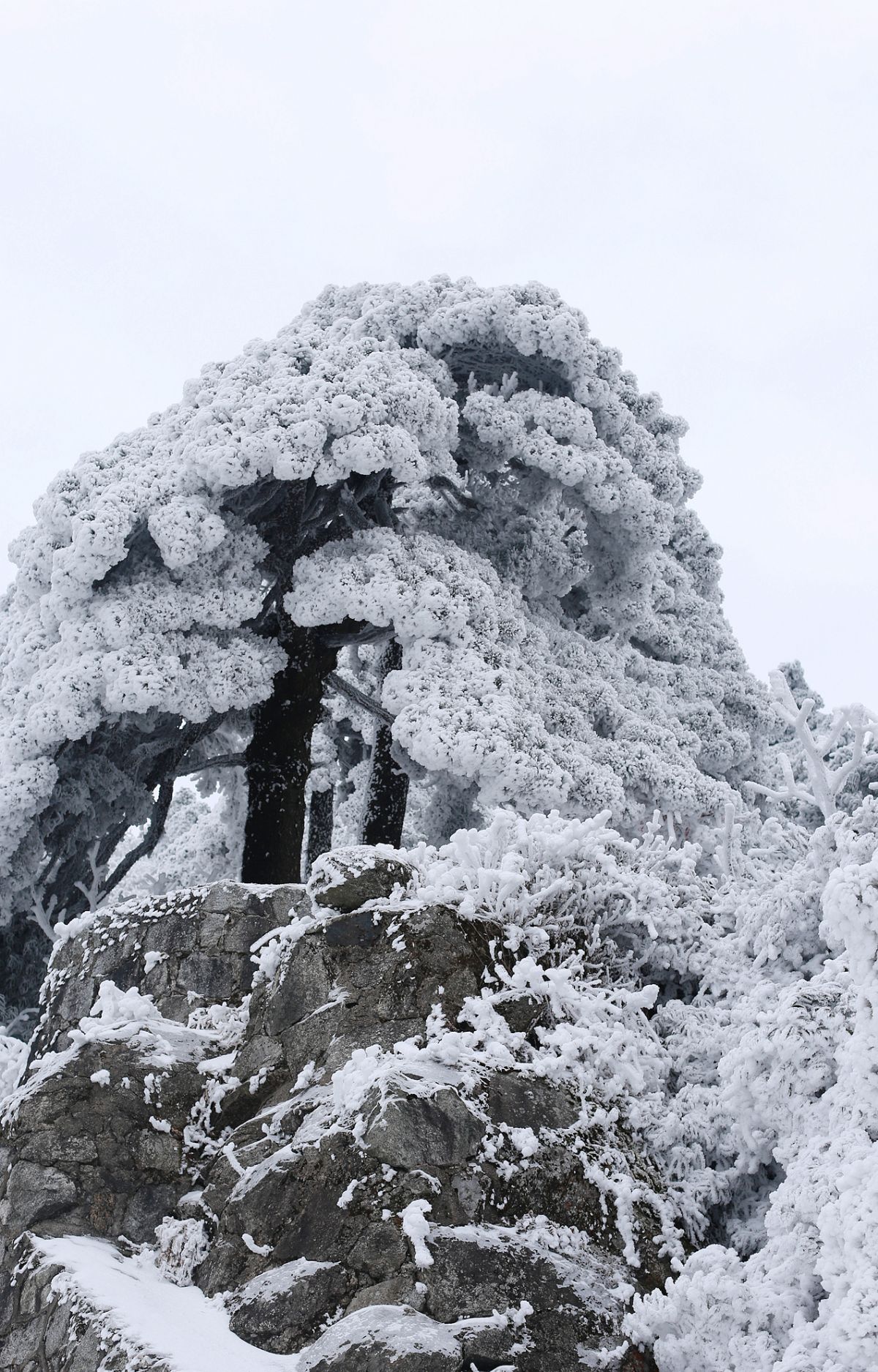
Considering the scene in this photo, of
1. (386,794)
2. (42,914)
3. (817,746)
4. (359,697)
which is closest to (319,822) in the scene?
(386,794)

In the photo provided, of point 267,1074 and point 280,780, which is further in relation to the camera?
point 280,780

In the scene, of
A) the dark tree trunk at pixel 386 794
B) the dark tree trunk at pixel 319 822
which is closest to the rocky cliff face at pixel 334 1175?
the dark tree trunk at pixel 386 794

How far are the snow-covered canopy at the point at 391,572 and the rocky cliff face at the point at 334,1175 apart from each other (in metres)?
4.12

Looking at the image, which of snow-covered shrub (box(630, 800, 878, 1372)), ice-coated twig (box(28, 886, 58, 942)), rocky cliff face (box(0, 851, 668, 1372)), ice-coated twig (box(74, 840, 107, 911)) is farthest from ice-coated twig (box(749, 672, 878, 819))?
ice-coated twig (box(74, 840, 107, 911))

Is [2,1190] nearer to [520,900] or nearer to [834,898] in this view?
[520,900]

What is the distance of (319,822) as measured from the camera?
51.9 ft

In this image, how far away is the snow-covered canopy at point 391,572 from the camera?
10.2 meters

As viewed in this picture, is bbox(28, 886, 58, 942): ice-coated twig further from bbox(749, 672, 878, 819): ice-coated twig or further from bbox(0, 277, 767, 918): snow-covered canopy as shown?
bbox(749, 672, 878, 819): ice-coated twig

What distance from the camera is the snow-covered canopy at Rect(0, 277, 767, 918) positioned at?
1016 cm

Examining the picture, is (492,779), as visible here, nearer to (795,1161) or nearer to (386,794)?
(386,794)

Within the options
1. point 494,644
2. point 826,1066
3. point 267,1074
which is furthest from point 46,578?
point 826,1066

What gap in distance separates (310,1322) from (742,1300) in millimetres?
1687

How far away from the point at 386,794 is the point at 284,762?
6.14ft

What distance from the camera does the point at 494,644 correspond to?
1084cm
